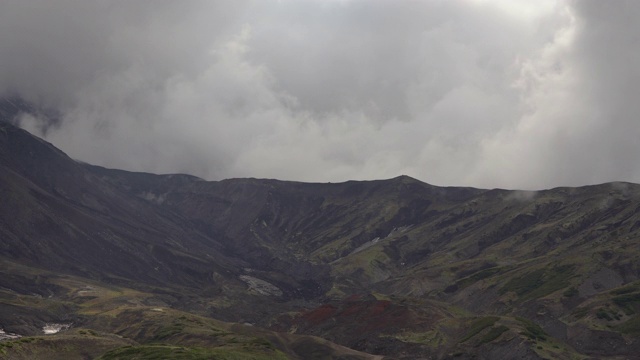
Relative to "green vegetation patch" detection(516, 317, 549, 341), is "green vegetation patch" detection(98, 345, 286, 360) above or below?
below

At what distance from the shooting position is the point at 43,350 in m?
129

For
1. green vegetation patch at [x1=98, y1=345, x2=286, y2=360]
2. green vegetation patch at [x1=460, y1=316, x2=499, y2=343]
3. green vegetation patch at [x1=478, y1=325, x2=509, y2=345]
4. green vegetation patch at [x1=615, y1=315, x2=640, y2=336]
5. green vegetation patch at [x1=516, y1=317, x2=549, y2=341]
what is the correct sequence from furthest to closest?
green vegetation patch at [x1=460, y1=316, x2=499, y2=343], green vegetation patch at [x1=615, y1=315, x2=640, y2=336], green vegetation patch at [x1=478, y1=325, x2=509, y2=345], green vegetation patch at [x1=516, y1=317, x2=549, y2=341], green vegetation patch at [x1=98, y1=345, x2=286, y2=360]

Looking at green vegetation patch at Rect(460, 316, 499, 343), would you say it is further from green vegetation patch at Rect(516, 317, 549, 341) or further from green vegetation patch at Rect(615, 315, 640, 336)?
green vegetation patch at Rect(615, 315, 640, 336)

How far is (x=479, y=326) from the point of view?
18638 cm

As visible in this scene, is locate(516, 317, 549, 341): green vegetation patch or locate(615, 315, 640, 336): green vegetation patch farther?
locate(615, 315, 640, 336): green vegetation patch

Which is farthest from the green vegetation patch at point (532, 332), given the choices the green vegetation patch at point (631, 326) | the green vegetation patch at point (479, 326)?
the green vegetation patch at point (631, 326)

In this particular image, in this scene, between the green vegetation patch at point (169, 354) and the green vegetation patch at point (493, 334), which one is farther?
the green vegetation patch at point (493, 334)

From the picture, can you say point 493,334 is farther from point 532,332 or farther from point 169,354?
point 169,354

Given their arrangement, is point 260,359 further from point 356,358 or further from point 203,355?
point 356,358

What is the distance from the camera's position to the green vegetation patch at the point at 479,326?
599 feet

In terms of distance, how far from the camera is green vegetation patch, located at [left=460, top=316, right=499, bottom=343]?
7186 inches

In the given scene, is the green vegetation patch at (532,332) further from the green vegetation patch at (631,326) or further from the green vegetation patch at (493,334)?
the green vegetation patch at (631,326)

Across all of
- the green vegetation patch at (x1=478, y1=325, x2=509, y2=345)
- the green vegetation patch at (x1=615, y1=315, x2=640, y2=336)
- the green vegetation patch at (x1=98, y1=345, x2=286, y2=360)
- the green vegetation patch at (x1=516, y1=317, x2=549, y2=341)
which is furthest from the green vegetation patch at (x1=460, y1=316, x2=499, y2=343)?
the green vegetation patch at (x1=98, y1=345, x2=286, y2=360)

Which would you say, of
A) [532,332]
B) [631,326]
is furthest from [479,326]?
[631,326]
